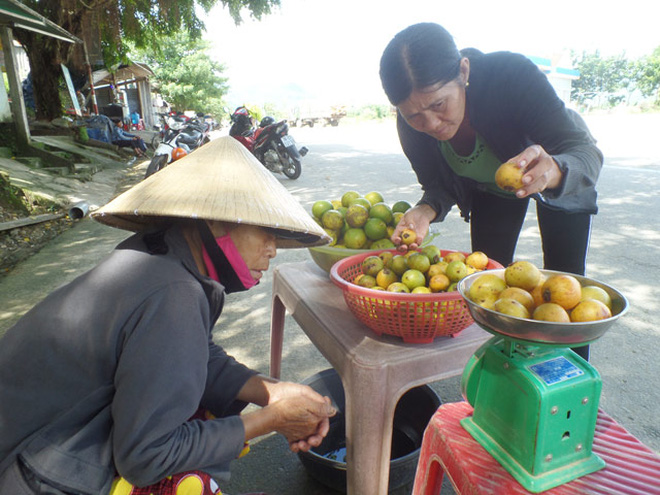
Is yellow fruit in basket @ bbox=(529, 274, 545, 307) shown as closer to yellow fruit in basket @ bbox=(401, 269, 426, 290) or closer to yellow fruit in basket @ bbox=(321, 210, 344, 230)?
yellow fruit in basket @ bbox=(401, 269, 426, 290)

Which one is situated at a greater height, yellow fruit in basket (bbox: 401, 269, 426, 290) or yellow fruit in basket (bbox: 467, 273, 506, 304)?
yellow fruit in basket (bbox: 467, 273, 506, 304)

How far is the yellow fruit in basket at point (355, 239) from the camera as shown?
6.79ft

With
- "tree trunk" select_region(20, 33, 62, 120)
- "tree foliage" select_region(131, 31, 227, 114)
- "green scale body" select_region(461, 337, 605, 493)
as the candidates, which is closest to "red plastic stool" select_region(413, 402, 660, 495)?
"green scale body" select_region(461, 337, 605, 493)

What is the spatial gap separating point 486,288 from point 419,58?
89cm

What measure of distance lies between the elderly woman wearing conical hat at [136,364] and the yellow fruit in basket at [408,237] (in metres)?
0.62

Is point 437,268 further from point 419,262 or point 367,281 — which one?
point 367,281

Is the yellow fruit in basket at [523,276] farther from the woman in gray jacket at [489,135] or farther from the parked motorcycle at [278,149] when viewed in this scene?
the parked motorcycle at [278,149]

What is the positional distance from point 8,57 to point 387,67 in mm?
9992

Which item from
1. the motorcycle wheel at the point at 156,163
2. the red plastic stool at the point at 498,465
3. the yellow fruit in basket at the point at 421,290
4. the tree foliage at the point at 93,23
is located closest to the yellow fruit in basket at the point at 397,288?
the yellow fruit in basket at the point at 421,290

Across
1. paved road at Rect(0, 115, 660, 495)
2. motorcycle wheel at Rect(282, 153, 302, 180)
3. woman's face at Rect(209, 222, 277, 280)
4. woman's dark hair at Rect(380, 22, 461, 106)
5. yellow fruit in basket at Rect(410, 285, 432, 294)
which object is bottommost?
paved road at Rect(0, 115, 660, 495)

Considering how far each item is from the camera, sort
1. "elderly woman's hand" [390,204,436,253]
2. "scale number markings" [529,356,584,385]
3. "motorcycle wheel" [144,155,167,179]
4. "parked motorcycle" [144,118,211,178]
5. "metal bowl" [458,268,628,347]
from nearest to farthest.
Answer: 1. "metal bowl" [458,268,628,347]
2. "scale number markings" [529,356,584,385]
3. "elderly woman's hand" [390,204,436,253]
4. "motorcycle wheel" [144,155,167,179]
5. "parked motorcycle" [144,118,211,178]

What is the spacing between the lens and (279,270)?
2205mm

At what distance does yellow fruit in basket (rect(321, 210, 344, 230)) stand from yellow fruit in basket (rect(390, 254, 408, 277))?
1.57 ft

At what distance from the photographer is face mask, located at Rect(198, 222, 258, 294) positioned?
1335 mm
